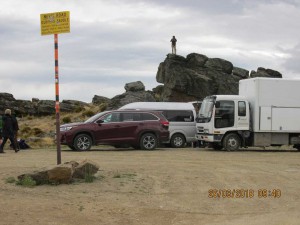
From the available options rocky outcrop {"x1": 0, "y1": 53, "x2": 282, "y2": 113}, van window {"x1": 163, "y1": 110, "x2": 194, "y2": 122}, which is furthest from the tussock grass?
van window {"x1": 163, "y1": 110, "x2": 194, "y2": 122}

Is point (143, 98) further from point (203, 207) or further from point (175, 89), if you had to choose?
point (203, 207)

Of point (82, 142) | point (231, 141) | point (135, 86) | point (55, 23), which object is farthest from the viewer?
point (135, 86)

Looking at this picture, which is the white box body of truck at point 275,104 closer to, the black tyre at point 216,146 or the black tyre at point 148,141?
the black tyre at point 216,146

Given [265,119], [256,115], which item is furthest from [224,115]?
[265,119]

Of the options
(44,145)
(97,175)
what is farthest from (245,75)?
(97,175)

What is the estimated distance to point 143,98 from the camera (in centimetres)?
4269

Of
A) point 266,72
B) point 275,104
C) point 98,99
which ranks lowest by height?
point 275,104

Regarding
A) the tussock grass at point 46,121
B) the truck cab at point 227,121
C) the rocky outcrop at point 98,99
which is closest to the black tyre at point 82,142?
the truck cab at point 227,121

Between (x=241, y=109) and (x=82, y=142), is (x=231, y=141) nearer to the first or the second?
(x=241, y=109)

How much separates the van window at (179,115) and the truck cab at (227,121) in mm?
2702

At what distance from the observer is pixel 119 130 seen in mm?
23359

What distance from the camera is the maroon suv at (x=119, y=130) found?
2281 cm
